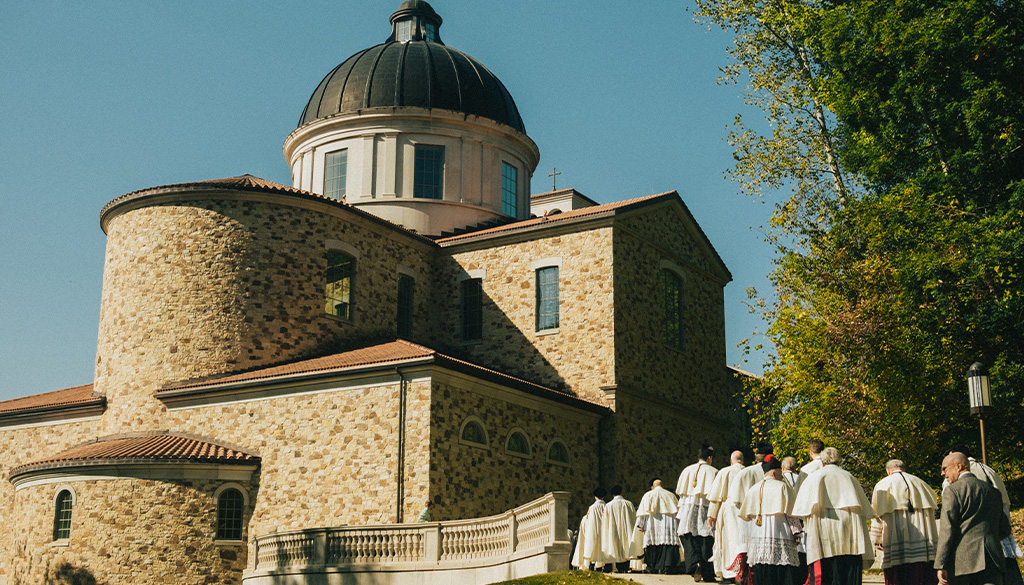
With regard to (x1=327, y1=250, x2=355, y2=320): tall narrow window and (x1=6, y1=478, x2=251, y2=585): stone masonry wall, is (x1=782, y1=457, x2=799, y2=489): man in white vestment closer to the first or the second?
(x1=6, y1=478, x2=251, y2=585): stone masonry wall

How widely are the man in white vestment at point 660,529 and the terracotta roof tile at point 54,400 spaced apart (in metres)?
16.8

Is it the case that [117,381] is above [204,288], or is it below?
below

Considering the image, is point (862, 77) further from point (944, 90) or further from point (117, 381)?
point (117, 381)

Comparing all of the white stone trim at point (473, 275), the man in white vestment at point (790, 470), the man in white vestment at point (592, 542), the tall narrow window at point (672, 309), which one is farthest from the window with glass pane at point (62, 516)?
the man in white vestment at point (790, 470)

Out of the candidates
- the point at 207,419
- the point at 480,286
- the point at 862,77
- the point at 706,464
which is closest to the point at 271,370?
the point at 207,419

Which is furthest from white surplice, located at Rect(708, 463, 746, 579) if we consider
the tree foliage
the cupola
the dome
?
the dome

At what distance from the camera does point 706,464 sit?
1554 cm

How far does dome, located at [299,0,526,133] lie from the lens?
111 ft

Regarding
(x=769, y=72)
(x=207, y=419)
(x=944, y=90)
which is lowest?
(x=207, y=419)

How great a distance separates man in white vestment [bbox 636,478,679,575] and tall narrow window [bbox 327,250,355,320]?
45.2 ft

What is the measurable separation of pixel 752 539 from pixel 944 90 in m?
14.2

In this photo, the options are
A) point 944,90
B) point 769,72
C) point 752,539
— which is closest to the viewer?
point 752,539

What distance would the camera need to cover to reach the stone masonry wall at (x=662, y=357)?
28188mm

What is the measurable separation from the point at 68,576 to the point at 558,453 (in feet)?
37.8
